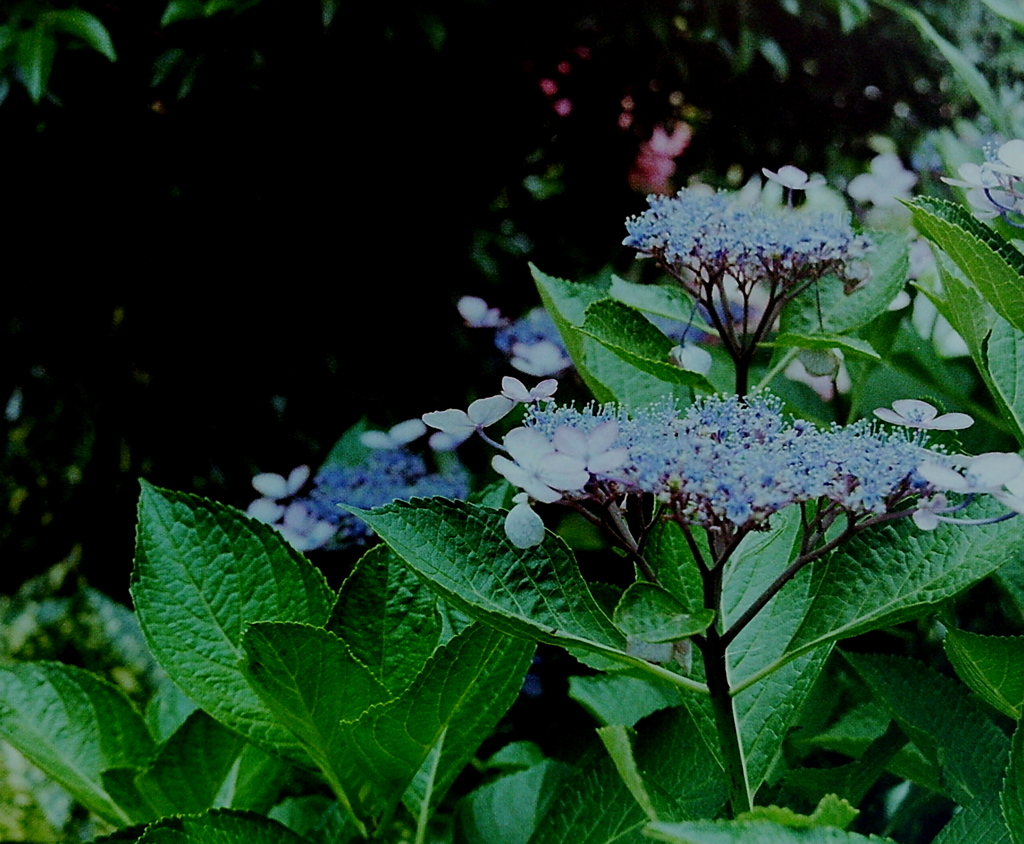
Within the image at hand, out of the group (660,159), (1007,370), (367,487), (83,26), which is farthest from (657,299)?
(660,159)

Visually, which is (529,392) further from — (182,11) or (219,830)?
(182,11)

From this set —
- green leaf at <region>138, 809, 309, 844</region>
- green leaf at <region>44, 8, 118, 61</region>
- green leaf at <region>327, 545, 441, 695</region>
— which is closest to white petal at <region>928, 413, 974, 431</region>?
green leaf at <region>327, 545, 441, 695</region>

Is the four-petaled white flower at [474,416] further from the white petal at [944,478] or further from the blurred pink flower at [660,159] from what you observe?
the blurred pink flower at [660,159]

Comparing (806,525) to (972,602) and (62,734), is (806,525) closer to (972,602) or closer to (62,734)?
(62,734)

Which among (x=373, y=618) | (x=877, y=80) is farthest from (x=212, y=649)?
(x=877, y=80)

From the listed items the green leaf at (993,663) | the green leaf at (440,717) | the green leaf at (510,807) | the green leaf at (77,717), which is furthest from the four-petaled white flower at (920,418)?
the green leaf at (77,717)
